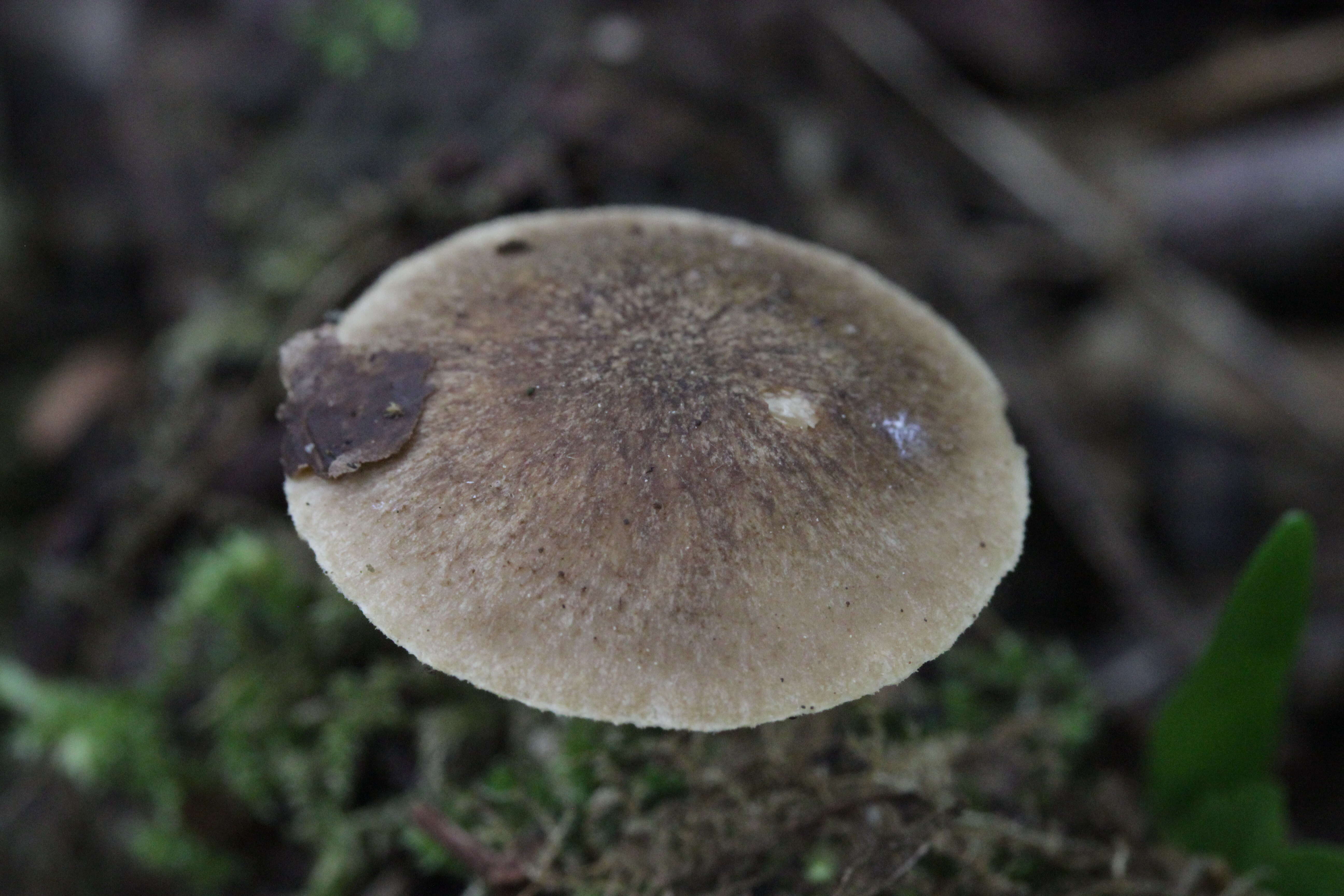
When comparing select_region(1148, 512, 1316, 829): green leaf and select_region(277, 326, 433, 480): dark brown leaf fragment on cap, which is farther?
select_region(1148, 512, 1316, 829): green leaf

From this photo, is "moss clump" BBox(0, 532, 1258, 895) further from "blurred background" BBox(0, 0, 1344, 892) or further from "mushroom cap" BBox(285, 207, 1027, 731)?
"mushroom cap" BBox(285, 207, 1027, 731)

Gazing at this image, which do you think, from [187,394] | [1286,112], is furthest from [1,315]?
[1286,112]

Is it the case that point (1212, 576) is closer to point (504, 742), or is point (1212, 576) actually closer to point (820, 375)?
point (820, 375)

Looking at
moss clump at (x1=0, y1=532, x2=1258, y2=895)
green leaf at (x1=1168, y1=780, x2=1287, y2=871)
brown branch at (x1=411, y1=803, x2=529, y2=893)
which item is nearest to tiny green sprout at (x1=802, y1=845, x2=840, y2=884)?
moss clump at (x1=0, y1=532, x2=1258, y2=895)

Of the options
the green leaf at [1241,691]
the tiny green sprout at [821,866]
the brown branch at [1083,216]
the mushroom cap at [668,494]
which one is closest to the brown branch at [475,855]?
the tiny green sprout at [821,866]

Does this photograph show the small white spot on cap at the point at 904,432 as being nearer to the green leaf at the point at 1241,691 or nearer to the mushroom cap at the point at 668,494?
the mushroom cap at the point at 668,494


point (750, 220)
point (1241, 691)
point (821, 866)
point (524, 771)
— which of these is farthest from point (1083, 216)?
point (524, 771)
